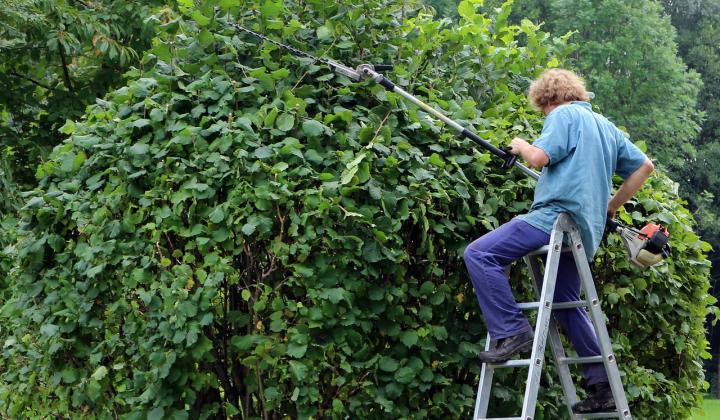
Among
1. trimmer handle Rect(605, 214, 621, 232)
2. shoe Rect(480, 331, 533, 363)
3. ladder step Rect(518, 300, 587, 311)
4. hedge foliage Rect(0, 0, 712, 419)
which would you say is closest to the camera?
hedge foliage Rect(0, 0, 712, 419)

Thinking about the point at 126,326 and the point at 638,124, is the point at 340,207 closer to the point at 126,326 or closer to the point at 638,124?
the point at 126,326

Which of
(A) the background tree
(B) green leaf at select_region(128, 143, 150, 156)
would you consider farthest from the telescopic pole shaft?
(A) the background tree

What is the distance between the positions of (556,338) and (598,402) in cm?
40

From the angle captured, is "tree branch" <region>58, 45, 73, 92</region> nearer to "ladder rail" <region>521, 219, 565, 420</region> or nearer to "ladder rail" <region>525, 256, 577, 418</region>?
"ladder rail" <region>525, 256, 577, 418</region>

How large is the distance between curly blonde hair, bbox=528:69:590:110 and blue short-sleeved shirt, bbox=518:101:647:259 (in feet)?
0.36

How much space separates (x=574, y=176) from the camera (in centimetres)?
534

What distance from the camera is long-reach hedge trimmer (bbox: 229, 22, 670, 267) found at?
18.0 ft

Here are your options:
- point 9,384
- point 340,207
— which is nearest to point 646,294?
point 340,207

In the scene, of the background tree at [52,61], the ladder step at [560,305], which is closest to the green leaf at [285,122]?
the ladder step at [560,305]

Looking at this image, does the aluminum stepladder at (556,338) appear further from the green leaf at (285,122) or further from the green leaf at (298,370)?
the green leaf at (285,122)

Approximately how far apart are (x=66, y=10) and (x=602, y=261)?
6.75 m

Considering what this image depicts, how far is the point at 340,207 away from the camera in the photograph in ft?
16.5

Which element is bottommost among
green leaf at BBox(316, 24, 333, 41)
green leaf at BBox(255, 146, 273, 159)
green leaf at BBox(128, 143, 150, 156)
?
green leaf at BBox(128, 143, 150, 156)

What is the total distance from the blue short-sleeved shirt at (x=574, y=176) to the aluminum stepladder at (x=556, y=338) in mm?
74
